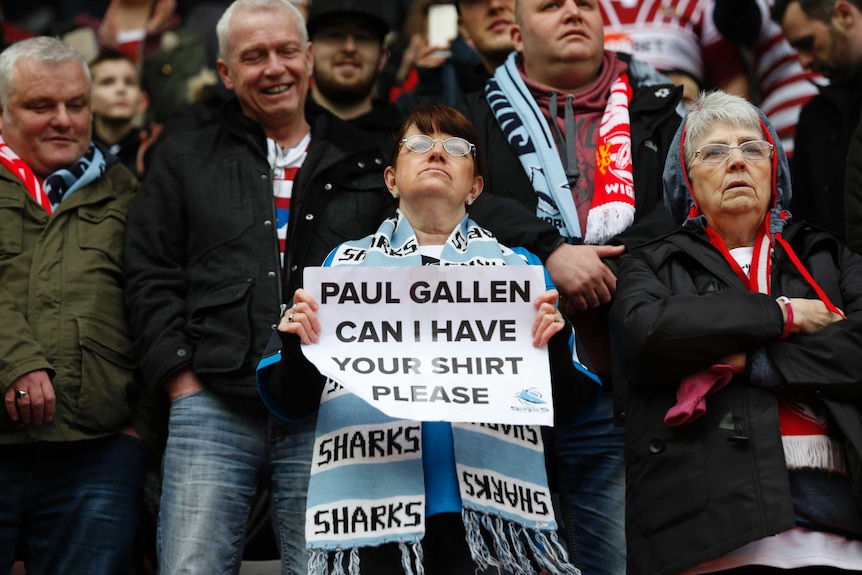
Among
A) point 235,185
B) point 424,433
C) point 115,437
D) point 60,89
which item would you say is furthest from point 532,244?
point 60,89

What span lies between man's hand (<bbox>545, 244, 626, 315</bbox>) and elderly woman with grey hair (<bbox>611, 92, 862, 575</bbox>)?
34 cm

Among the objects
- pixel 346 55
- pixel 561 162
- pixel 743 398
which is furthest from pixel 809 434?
pixel 346 55

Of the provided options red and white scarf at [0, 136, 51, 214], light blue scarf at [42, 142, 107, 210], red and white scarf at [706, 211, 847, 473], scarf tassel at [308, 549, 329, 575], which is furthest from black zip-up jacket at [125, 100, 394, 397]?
red and white scarf at [706, 211, 847, 473]

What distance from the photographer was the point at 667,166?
421 cm

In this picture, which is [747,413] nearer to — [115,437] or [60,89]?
Result: [115,437]

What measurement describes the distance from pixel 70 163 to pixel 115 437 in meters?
1.16

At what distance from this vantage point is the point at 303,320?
365cm

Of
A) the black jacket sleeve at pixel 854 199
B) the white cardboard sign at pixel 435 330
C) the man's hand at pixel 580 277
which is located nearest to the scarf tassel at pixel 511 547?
the white cardboard sign at pixel 435 330

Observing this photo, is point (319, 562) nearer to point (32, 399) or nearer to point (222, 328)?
point (222, 328)

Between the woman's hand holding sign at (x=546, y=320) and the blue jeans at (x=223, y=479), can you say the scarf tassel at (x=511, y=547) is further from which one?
the blue jeans at (x=223, y=479)

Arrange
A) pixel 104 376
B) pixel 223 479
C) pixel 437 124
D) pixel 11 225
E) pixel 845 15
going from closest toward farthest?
pixel 437 124 → pixel 223 479 → pixel 104 376 → pixel 11 225 → pixel 845 15

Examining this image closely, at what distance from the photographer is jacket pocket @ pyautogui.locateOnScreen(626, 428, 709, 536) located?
3.50 metres

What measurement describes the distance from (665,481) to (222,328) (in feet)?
5.75

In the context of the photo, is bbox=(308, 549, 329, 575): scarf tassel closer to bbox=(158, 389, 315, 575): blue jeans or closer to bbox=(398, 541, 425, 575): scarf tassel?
bbox=(398, 541, 425, 575): scarf tassel
